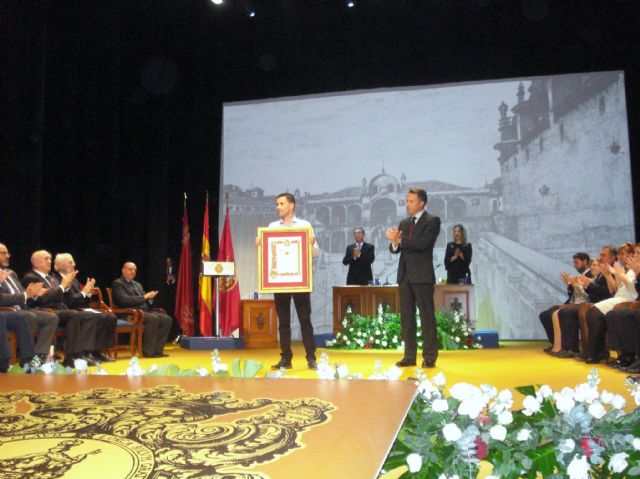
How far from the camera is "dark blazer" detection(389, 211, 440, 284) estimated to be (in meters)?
4.72

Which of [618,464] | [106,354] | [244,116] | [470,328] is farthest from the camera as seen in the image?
[244,116]

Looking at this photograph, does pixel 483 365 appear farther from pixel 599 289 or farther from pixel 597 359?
pixel 599 289

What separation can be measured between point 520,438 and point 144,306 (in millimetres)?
6414

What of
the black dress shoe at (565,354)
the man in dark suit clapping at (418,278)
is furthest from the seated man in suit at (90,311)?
the black dress shoe at (565,354)

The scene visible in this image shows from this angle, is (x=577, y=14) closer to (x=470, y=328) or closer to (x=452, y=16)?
(x=452, y=16)

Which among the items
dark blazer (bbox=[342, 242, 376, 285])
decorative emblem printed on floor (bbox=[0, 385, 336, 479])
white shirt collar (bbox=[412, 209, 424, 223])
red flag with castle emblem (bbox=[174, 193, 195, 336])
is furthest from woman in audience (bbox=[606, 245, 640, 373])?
red flag with castle emblem (bbox=[174, 193, 195, 336])

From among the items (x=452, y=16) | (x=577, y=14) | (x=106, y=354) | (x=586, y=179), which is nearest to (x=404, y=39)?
(x=452, y=16)

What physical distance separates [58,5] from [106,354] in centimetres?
393

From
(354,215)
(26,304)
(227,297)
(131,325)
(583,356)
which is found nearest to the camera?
(26,304)

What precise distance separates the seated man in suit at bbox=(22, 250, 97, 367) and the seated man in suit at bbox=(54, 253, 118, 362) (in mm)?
81

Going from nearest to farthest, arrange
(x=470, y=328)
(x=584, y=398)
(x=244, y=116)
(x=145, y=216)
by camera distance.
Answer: (x=584, y=398), (x=470, y=328), (x=145, y=216), (x=244, y=116)

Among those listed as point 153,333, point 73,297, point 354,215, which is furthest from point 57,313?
point 354,215

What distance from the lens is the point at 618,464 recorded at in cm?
113

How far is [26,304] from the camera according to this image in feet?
17.7
